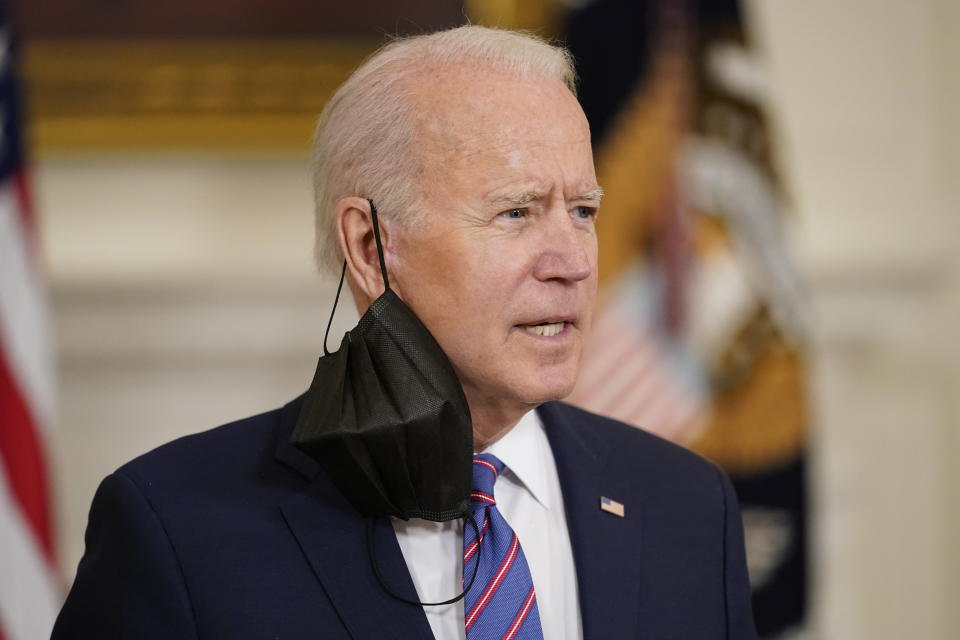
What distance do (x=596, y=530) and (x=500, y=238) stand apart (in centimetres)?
45

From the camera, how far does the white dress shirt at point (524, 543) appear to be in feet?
5.01

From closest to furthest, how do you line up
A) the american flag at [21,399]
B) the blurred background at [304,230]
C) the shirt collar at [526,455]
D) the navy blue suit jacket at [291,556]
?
the navy blue suit jacket at [291,556] → the shirt collar at [526,455] → the american flag at [21,399] → the blurred background at [304,230]

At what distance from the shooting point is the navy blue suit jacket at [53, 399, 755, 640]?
1422 millimetres

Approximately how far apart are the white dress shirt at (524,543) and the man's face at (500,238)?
159mm

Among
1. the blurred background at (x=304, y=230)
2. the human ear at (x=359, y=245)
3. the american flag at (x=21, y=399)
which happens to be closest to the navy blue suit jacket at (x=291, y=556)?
the human ear at (x=359, y=245)

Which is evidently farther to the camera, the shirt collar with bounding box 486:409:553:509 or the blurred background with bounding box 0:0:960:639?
the blurred background with bounding box 0:0:960:639

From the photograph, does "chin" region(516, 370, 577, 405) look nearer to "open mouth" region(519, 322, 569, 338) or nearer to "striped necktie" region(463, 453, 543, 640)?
"open mouth" region(519, 322, 569, 338)

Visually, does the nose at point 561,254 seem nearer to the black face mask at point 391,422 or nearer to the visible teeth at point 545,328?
the visible teeth at point 545,328

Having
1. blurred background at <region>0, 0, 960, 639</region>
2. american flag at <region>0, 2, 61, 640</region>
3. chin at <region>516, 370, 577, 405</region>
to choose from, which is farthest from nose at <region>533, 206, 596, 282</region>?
blurred background at <region>0, 0, 960, 639</region>

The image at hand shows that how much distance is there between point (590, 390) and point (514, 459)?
1861mm

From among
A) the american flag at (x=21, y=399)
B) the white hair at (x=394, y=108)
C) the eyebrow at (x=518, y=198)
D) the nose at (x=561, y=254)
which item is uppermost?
the white hair at (x=394, y=108)

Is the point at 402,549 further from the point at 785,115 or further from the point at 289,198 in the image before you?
the point at 785,115

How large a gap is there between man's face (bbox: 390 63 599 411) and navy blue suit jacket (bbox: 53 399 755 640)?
254mm

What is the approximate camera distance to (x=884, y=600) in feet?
13.3
